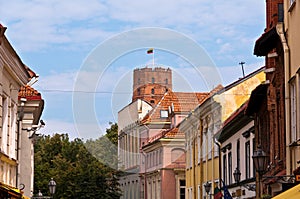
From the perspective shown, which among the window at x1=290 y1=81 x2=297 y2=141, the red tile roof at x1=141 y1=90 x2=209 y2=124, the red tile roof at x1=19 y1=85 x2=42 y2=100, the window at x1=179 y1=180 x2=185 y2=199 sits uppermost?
the red tile roof at x1=141 y1=90 x2=209 y2=124

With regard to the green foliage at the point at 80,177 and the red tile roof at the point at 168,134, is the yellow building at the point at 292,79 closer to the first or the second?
the red tile roof at the point at 168,134

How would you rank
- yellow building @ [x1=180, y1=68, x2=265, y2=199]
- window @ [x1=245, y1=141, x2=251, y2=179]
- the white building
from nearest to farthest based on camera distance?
the white building, window @ [x1=245, y1=141, x2=251, y2=179], yellow building @ [x1=180, y1=68, x2=265, y2=199]

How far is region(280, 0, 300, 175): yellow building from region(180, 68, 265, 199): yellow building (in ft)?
62.8

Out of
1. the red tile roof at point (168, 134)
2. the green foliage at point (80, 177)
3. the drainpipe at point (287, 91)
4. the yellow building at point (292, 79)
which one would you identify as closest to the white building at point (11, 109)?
the drainpipe at point (287, 91)

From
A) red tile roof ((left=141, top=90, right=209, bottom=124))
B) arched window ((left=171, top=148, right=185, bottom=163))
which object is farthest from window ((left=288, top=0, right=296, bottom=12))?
arched window ((left=171, top=148, right=185, bottom=163))

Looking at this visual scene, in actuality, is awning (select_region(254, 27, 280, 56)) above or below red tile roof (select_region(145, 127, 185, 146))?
below

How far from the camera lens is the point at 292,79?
2239 centimetres

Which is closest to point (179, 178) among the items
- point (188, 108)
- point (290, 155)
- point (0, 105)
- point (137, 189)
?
point (137, 189)

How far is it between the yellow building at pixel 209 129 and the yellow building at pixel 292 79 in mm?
19130

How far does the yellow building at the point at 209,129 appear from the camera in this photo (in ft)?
144

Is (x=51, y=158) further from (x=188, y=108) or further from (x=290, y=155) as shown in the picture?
(x=290, y=155)

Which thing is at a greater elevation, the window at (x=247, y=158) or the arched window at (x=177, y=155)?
the arched window at (x=177, y=155)

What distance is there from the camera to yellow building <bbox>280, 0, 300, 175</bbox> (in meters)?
21.5

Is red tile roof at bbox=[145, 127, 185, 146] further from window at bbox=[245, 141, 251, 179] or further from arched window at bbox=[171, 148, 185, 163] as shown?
window at bbox=[245, 141, 251, 179]
